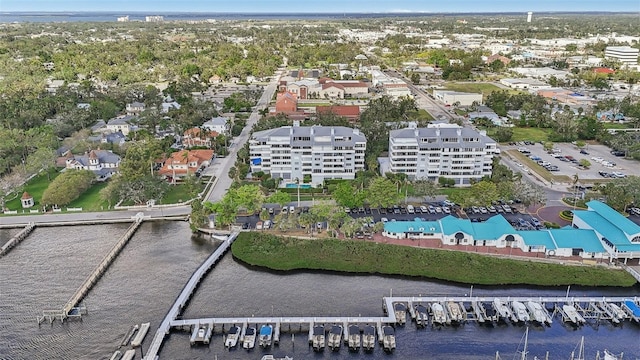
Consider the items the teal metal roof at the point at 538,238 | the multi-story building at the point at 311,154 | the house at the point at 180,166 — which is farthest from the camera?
the house at the point at 180,166

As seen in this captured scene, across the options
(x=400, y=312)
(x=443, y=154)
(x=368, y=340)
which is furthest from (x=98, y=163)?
(x=368, y=340)

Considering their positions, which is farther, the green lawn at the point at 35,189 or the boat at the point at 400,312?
the green lawn at the point at 35,189

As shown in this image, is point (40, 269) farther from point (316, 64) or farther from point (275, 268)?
point (316, 64)

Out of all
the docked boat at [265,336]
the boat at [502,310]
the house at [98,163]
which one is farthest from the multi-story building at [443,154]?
the house at [98,163]

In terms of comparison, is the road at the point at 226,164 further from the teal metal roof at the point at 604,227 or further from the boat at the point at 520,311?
the teal metal roof at the point at 604,227

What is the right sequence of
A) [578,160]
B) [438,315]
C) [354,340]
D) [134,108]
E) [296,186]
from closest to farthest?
[354,340], [438,315], [296,186], [578,160], [134,108]

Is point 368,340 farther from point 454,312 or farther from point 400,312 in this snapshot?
point 454,312

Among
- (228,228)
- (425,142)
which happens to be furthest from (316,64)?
(228,228)
